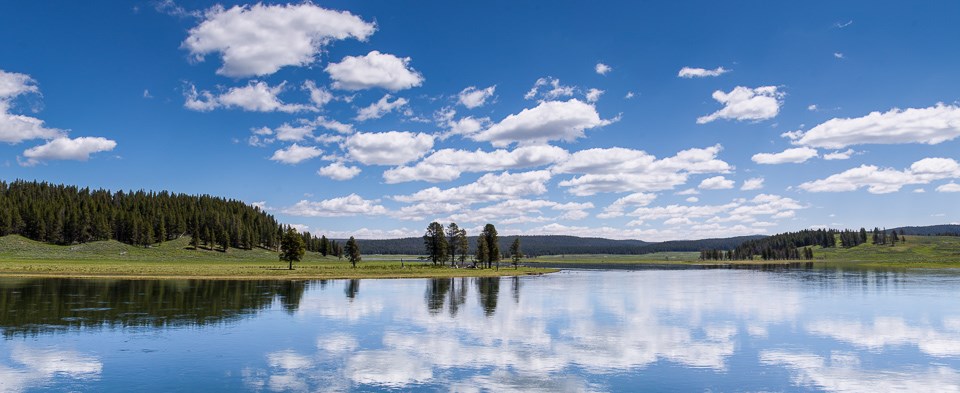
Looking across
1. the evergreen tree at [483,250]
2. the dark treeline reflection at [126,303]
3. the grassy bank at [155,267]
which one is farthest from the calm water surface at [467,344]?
the evergreen tree at [483,250]

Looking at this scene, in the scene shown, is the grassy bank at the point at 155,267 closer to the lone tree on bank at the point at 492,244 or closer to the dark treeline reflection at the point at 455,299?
the lone tree on bank at the point at 492,244

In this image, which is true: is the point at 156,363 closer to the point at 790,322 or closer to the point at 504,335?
the point at 504,335

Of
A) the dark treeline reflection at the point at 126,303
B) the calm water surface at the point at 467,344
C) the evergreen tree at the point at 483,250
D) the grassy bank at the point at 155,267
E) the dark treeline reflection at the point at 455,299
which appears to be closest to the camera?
the calm water surface at the point at 467,344

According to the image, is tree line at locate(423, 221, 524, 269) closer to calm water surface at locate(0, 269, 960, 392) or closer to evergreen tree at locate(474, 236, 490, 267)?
evergreen tree at locate(474, 236, 490, 267)

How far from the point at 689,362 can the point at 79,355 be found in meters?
28.9

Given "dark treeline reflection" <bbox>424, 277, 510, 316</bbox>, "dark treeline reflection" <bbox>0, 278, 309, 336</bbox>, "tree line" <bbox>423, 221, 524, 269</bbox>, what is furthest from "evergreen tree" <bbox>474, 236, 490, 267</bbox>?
"dark treeline reflection" <bbox>0, 278, 309, 336</bbox>

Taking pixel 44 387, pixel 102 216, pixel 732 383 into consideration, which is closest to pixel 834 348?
pixel 732 383

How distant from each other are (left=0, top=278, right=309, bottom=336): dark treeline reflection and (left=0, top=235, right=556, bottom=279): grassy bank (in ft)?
69.3

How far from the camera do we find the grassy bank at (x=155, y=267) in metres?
101

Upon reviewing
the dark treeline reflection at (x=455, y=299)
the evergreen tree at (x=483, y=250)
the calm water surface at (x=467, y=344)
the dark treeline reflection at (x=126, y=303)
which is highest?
the evergreen tree at (x=483, y=250)

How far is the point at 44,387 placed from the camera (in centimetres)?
2348

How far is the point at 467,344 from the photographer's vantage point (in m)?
35.1

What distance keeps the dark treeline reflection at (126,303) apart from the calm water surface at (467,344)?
22 cm

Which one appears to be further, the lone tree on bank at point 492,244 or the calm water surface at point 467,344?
the lone tree on bank at point 492,244
